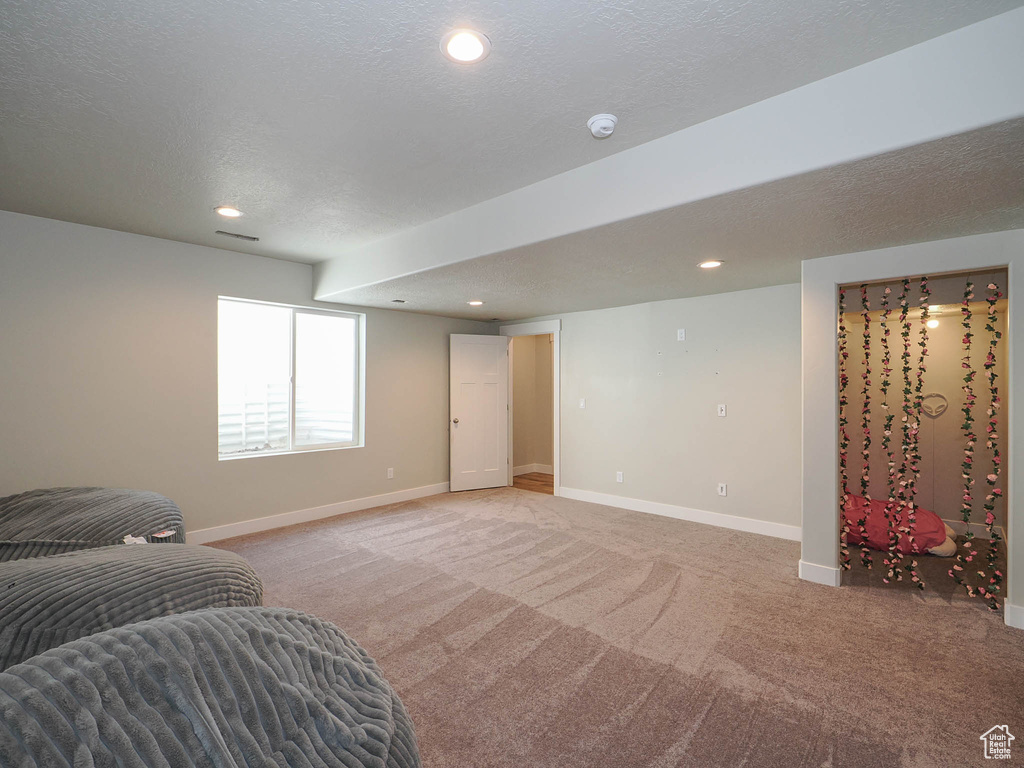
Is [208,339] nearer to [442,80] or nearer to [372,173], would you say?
[372,173]

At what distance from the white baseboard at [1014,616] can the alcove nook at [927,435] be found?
21cm

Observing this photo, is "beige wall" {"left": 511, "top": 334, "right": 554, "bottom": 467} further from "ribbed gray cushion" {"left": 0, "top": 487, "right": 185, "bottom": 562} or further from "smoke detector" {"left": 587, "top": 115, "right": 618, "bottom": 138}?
"smoke detector" {"left": 587, "top": 115, "right": 618, "bottom": 138}

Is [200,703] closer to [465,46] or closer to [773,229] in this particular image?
[465,46]

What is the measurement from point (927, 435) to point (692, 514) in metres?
2.22

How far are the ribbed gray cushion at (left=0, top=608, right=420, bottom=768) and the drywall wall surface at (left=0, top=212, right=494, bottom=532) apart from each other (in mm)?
3592

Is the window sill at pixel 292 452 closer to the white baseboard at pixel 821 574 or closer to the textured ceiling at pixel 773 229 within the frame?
the textured ceiling at pixel 773 229

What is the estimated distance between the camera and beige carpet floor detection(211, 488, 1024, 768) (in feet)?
6.25

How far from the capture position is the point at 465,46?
67.6 inches

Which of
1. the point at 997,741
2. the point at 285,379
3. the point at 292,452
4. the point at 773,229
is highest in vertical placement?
the point at 773,229

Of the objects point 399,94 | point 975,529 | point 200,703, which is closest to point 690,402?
point 975,529

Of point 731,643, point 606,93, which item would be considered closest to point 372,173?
point 606,93

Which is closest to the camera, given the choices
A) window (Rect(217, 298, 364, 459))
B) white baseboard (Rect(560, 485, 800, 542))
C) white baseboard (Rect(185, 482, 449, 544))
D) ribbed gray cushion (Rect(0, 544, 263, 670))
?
ribbed gray cushion (Rect(0, 544, 263, 670))

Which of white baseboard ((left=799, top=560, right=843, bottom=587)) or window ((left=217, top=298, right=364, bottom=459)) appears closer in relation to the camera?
white baseboard ((left=799, top=560, right=843, bottom=587))

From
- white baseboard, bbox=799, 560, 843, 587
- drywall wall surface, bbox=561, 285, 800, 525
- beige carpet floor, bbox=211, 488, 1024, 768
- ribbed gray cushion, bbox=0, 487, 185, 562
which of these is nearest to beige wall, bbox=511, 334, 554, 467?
drywall wall surface, bbox=561, 285, 800, 525
